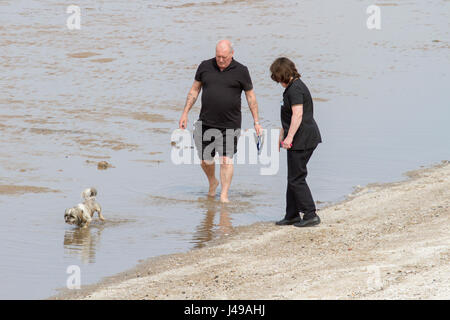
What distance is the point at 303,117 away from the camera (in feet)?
29.2

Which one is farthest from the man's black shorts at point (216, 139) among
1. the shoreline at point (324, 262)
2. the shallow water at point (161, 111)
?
the shoreline at point (324, 262)

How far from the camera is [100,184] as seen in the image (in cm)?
1148

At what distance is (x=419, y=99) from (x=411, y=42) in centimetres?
732

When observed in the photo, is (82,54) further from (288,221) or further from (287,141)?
(287,141)

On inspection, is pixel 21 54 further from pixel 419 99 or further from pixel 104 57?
pixel 419 99

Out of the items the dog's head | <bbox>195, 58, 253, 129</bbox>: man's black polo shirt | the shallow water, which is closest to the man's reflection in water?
the shallow water

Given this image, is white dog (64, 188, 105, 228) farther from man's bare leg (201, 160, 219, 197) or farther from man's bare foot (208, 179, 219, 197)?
man's bare foot (208, 179, 219, 197)

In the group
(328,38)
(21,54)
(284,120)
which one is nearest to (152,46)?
(21,54)

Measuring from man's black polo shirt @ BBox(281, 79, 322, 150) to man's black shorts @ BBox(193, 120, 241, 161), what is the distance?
4.40 feet

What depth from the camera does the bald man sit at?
396 inches

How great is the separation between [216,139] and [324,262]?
312 cm

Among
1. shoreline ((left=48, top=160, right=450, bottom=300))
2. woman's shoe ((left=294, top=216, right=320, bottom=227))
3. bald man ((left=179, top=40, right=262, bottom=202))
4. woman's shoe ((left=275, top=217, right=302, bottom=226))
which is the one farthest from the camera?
bald man ((left=179, top=40, right=262, bottom=202))

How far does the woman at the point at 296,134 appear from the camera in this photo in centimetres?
876

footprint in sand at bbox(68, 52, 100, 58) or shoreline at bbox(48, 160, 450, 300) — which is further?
footprint in sand at bbox(68, 52, 100, 58)
